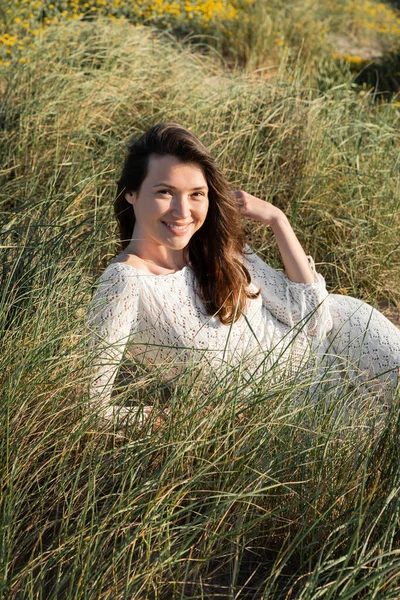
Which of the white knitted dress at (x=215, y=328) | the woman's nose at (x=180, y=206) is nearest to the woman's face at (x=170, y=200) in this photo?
the woman's nose at (x=180, y=206)

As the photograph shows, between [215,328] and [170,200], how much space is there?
0.45 metres

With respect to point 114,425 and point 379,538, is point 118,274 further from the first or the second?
point 379,538

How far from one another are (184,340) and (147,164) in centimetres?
59

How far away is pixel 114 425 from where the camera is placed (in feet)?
7.50

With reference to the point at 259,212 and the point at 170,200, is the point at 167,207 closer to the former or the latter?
the point at 170,200

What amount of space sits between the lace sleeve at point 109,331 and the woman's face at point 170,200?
0.20 meters

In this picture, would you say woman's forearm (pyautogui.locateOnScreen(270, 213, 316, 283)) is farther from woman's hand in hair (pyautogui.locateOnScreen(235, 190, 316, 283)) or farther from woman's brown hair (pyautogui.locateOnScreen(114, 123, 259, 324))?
woman's brown hair (pyautogui.locateOnScreen(114, 123, 259, 324))

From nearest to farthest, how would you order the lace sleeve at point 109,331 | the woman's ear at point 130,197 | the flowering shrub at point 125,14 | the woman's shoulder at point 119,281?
the lace sleeve at point 109,331 → the woman's shoulder at point 119,281 → the woman's ear at point 130,197 → the flowering shrub at point 125,14

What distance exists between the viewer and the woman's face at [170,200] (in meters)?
2.79

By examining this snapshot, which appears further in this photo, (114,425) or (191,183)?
(191,183)

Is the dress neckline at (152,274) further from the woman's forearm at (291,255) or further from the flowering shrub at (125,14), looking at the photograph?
the flowering shrub at (125,14)

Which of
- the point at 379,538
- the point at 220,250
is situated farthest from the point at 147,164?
the point at 379,538

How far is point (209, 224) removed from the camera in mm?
2990

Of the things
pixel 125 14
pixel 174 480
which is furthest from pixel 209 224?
pixel 125 14
